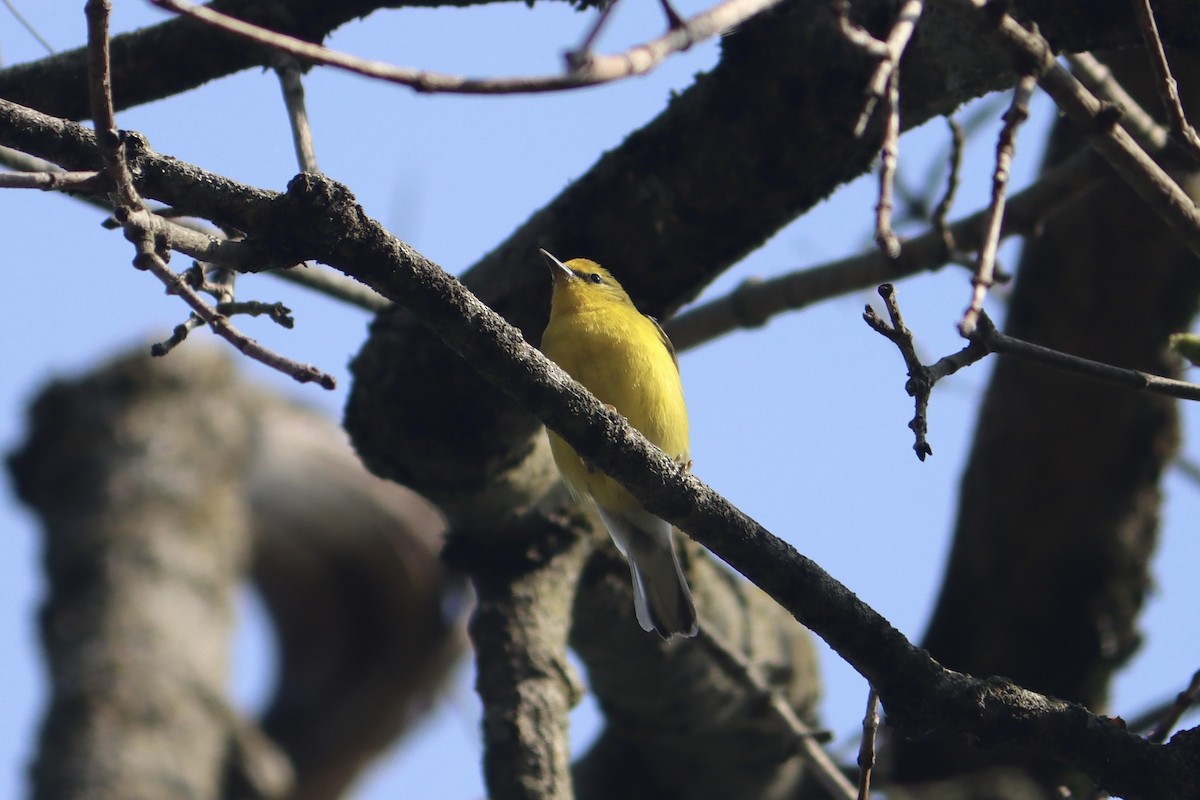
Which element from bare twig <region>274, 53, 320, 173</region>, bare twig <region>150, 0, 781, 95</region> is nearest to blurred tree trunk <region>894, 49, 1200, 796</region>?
bare twig <region>274, 53, 320, 173</region>

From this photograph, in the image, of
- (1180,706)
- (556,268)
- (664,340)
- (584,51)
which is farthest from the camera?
(664,340)

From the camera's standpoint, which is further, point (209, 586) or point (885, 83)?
point (209, 586)

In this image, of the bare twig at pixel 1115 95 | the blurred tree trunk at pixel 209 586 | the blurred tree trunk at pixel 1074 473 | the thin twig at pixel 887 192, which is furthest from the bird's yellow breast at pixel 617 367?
the blurred tree trunk at pixel 209 586

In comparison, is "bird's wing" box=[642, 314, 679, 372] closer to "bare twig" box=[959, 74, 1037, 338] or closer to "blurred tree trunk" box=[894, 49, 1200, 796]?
"blurred tree trunk" box=[894, 49, 1200, 796]

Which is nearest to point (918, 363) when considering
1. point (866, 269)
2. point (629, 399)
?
point (629, 399)

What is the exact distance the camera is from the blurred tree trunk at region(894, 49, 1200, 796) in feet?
21.8

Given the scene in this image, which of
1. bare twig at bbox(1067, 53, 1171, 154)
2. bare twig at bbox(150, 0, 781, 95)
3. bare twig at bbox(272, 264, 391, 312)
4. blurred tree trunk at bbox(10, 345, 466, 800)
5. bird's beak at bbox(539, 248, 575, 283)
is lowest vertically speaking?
bare twig at bbox(150, 0, 781, 95)

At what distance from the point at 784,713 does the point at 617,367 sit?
4.92ft

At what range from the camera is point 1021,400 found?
695 cm

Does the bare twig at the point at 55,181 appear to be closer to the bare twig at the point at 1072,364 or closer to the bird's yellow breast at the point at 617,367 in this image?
the bare twig at the point at 1072,364

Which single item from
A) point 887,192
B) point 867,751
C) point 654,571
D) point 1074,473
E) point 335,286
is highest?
point 335,286

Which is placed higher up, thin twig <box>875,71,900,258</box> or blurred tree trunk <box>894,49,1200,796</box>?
blurred tree trunk <box>894,49,1200,796</box>

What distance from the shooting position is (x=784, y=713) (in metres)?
5.16

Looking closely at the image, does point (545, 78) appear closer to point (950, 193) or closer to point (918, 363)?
point (918, 363)
